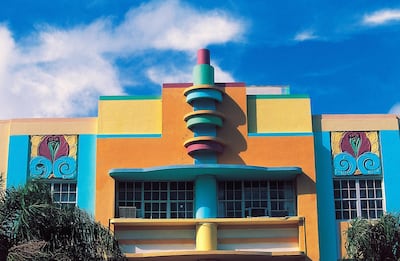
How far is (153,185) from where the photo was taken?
29.3 m

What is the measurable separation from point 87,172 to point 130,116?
2719mm

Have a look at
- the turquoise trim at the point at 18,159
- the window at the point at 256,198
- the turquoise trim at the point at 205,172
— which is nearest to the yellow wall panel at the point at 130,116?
the turquoise trim at the point at 205,172

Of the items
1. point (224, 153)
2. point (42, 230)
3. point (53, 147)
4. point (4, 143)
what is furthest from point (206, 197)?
point (42, 230)

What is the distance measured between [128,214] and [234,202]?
4.08 metres

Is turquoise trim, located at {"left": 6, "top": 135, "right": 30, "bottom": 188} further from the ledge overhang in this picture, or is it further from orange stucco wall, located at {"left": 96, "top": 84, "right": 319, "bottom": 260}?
the ledge overhang

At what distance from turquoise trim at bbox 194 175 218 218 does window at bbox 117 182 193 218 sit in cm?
53

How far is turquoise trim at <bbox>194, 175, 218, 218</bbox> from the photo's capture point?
28.2 meters

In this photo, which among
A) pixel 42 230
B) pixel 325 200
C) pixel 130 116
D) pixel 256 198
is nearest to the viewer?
pixel 42 230

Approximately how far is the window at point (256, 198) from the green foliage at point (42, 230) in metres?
7.88

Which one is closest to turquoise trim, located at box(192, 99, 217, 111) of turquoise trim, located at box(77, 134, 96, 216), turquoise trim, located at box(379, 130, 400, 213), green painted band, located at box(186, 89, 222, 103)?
green painted band, located at box(186, 89, 222, 103)

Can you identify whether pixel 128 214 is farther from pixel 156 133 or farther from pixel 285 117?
pixel 285 117

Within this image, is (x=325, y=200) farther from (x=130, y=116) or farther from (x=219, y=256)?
(x=130, y=116)

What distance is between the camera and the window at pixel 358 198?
28.9m

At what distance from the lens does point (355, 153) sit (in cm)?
2938
